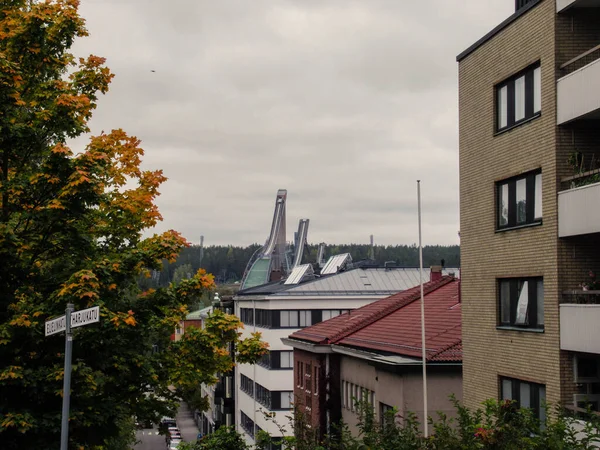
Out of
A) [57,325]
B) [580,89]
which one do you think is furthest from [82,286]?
[580,89]

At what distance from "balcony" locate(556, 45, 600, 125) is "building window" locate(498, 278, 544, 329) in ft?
14.5

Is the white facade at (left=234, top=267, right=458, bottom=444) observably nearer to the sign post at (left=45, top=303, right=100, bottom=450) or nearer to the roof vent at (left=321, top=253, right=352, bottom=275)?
the roof vent at (left=321, top=253, right=352, bottom=275)

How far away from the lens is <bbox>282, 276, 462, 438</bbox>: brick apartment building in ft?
120

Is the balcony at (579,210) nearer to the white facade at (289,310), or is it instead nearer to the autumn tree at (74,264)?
the autumn tree at (74,264)

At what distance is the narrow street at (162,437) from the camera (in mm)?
99812

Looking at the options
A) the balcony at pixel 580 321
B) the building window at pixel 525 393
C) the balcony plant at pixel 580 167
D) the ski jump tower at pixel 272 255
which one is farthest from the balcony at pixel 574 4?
the ski jump tower at pixel 272 255

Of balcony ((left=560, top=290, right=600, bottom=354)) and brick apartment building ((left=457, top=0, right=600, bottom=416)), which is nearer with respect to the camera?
balcony ((left=560, top=290, right=600, bottom=354))

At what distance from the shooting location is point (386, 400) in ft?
127

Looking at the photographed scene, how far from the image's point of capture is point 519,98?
27.0 meters

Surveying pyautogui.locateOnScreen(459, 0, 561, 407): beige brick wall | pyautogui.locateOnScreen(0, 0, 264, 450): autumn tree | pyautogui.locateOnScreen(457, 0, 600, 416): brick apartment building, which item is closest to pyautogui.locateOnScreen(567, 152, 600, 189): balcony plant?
pyautogui.locateOnScreen(457, 0, 600, 416): brick apartment building

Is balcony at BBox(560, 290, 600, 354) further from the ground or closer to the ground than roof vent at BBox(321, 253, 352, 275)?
closer to the ground

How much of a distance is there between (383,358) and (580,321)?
15753 mm

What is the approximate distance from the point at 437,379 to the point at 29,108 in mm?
19188

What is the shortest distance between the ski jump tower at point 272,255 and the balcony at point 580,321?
3724 inches
